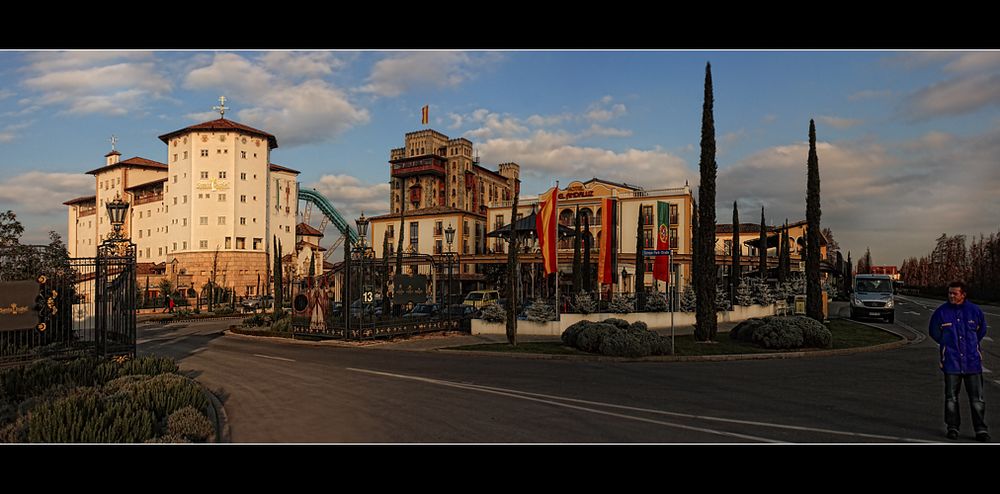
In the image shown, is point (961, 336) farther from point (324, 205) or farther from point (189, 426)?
point (324, 205)

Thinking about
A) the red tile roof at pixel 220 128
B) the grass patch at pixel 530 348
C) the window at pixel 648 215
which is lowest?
the grass patch at pixel 530 348

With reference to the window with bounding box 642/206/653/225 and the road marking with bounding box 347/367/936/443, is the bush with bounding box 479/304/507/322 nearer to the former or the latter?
the road marking with bounding box 347/367/936/443

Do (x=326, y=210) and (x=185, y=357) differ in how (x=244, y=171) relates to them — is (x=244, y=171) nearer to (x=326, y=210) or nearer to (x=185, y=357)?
(x=326, y=210)

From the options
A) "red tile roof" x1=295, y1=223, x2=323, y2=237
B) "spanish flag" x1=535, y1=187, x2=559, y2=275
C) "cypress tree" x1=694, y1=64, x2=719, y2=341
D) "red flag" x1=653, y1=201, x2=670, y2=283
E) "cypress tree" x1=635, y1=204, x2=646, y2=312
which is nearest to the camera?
"cypress tree" x1=694, y1=64, x2=719, y2=341

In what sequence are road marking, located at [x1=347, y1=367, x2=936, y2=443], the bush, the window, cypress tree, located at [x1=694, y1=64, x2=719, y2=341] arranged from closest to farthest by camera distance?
road marking, located at [x1=347, y1=367, x2=936, y2=443], cypress tree, located at [x1=694, y1=64, x2=719, y2=341], the bush, the window

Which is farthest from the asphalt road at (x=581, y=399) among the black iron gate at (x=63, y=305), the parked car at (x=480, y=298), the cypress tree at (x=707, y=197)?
the parked car at (x=480, y=298)

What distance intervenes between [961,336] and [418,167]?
120 metres

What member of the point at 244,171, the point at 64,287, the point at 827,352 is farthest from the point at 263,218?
the point at 827,352

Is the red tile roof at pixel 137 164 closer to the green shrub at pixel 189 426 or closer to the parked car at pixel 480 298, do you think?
the parked car at pixel 480 298

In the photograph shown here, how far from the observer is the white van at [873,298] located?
3228cm

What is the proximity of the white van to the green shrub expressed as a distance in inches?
1340

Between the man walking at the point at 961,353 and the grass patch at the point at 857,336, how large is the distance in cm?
1251

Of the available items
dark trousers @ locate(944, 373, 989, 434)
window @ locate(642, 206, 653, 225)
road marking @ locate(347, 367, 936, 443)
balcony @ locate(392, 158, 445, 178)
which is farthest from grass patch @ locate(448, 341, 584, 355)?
balcony @ locate(392, 158, 445, 178)

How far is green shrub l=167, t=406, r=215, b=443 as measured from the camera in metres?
8.28
